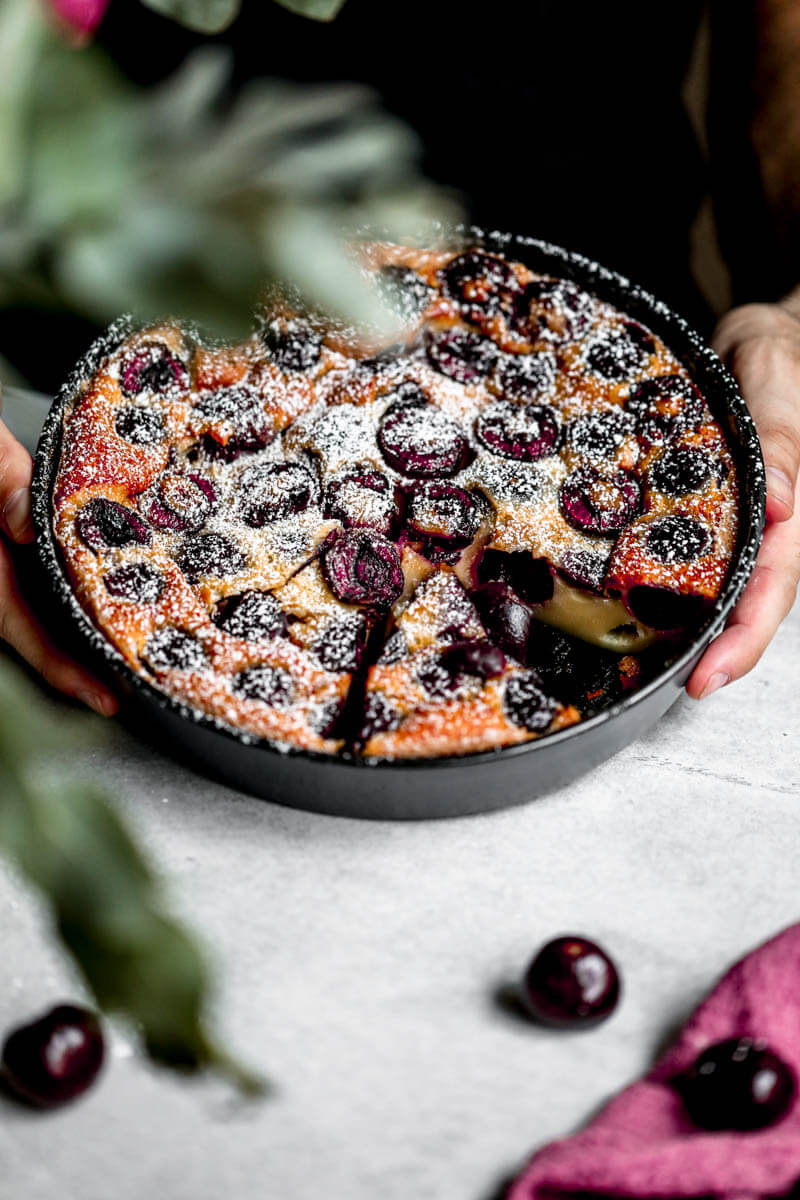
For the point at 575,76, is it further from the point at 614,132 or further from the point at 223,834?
the point at 223,834

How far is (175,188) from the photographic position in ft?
1.06

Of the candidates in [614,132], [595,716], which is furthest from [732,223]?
[595,716]

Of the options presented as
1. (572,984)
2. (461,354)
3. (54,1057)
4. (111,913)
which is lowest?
(54,1057)

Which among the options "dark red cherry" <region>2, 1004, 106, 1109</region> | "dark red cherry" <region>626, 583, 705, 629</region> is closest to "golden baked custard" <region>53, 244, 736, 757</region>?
"dark red cherry" <region>626, 583, 705, 629</region>

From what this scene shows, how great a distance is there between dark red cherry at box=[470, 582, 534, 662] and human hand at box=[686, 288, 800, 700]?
0.75ft

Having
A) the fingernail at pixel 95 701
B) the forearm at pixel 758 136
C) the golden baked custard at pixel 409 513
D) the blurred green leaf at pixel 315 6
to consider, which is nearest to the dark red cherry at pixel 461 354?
the golden baked custard at pixel 409 513

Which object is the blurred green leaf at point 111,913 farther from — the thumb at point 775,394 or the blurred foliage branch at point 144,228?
the thumb at point 775,394

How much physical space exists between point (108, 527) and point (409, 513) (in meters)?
0.40

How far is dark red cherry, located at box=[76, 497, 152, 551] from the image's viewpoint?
4.88ft

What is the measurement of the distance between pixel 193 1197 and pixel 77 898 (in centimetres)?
95

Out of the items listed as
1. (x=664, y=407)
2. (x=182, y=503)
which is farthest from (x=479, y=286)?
(x=182, y=503)

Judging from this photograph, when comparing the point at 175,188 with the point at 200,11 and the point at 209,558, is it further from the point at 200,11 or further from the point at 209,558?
the point at 209,558

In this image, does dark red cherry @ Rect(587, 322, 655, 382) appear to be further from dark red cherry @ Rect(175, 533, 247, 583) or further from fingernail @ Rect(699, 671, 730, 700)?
dark red cherry @ Rect(175, 533, 247, 583)

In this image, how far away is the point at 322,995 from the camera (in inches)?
50.5
